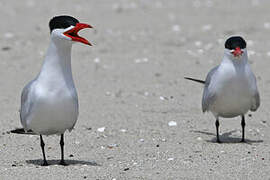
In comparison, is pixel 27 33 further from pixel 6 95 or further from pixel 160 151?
pixel 160 151

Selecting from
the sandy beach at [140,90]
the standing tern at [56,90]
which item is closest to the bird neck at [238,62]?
the sandy beach at [140,90]

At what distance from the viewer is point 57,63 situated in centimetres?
486

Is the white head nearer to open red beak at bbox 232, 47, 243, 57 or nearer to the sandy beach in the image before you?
the sandy beach

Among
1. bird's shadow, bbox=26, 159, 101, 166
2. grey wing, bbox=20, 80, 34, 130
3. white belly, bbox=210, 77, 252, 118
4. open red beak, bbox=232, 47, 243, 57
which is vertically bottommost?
bird's shadow, bbox=26, 159, 101, 166

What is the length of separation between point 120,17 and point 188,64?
442 cm

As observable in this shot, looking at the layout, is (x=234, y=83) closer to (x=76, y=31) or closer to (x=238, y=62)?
(x=238, y=62)

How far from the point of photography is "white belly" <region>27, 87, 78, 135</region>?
4.77m

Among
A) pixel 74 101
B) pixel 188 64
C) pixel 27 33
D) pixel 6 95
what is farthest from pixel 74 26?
pixel 27 33

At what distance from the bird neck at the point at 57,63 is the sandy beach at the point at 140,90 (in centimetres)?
74

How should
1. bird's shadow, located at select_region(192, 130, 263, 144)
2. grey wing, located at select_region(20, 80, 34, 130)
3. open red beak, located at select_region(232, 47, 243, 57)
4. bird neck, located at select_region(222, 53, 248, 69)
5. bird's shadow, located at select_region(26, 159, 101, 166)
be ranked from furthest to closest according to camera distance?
bird's shadow, located at select_region(192, 130, 263, 144), bird neck, located at select_region(222, 53, 248, 69), open red beak, located at select_region(232, 47, 243, 57), bird's shadow, located at select_region(26, 159, 101, 166), grey wing, located at select_region(20, 80, 34, 130)

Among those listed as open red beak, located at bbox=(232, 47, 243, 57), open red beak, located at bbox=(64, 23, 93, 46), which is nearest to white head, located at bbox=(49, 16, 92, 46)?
open red beak, located at bbox=(64, 23, 93, 46)

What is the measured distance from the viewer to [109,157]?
558 centimetres

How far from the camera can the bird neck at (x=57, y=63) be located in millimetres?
4828

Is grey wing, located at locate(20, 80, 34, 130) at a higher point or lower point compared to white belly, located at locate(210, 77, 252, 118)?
higher
